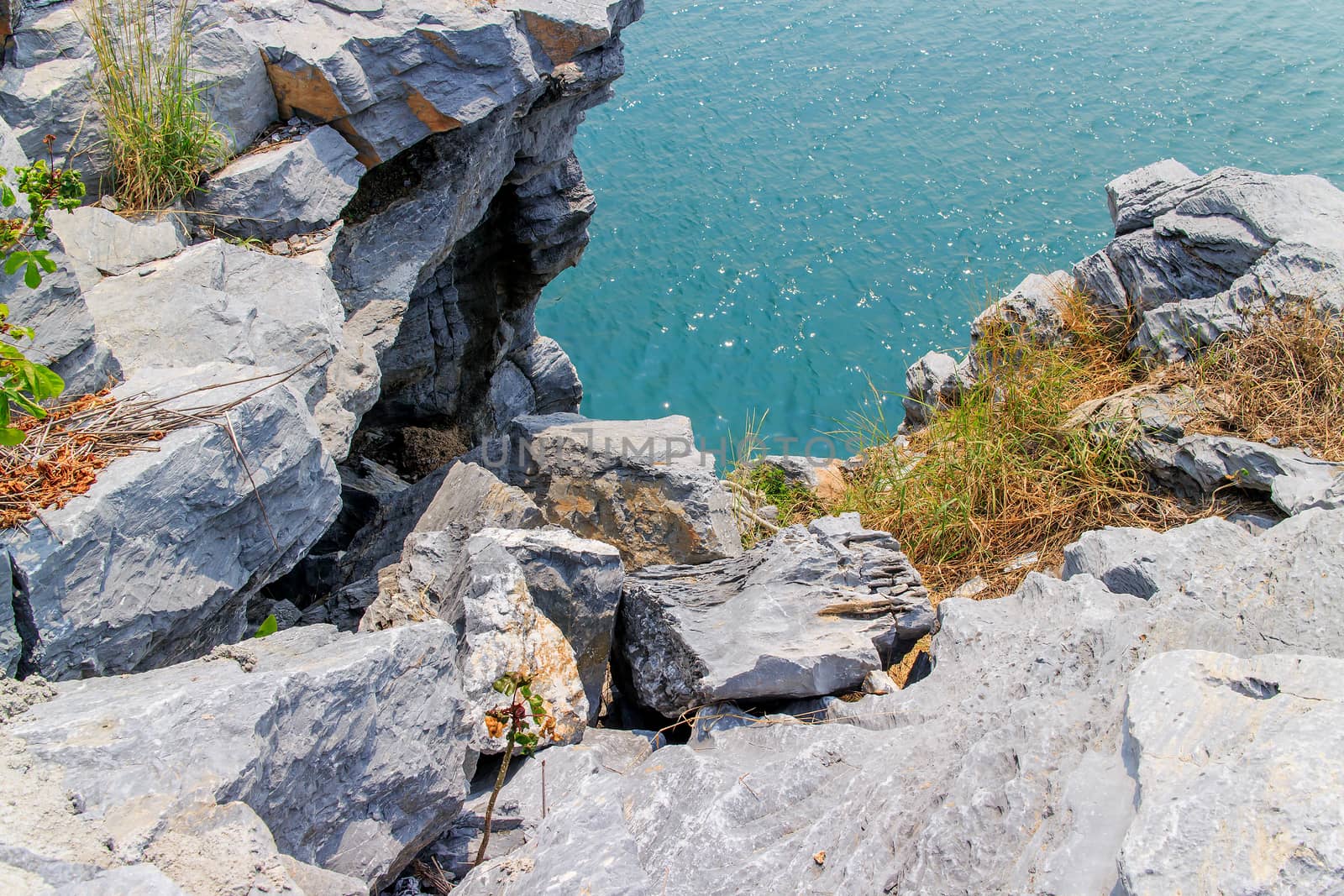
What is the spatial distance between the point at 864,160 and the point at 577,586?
16.0m

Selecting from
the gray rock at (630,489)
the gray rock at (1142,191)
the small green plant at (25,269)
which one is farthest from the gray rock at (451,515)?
the gray rock at (1142,191)

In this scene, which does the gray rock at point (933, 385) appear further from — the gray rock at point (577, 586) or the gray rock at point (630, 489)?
the gray rock at point (577, 586)

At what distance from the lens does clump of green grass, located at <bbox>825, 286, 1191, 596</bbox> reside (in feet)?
21.0

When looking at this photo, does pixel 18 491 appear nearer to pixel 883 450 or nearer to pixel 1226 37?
pixel 883 450

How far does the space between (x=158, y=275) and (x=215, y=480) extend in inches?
75.3

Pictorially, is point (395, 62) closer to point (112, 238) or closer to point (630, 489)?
point (112, 238)

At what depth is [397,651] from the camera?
331 cm

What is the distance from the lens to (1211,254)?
294 inches

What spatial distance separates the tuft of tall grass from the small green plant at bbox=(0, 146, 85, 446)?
1427 mm

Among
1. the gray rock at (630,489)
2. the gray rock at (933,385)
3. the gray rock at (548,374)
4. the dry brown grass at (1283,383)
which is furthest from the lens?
the gray rock at (548,374)

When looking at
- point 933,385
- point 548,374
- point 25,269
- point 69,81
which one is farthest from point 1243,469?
point 548,374

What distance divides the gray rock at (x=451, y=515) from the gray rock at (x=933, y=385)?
4.57 meters

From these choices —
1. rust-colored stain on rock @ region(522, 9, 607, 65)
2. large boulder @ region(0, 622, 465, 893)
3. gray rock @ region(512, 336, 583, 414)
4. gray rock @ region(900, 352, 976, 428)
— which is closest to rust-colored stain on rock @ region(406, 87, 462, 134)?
rust-colored stain on rock @ region(522, 9, 607, 65)

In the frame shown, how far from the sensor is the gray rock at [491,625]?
4088 mm
